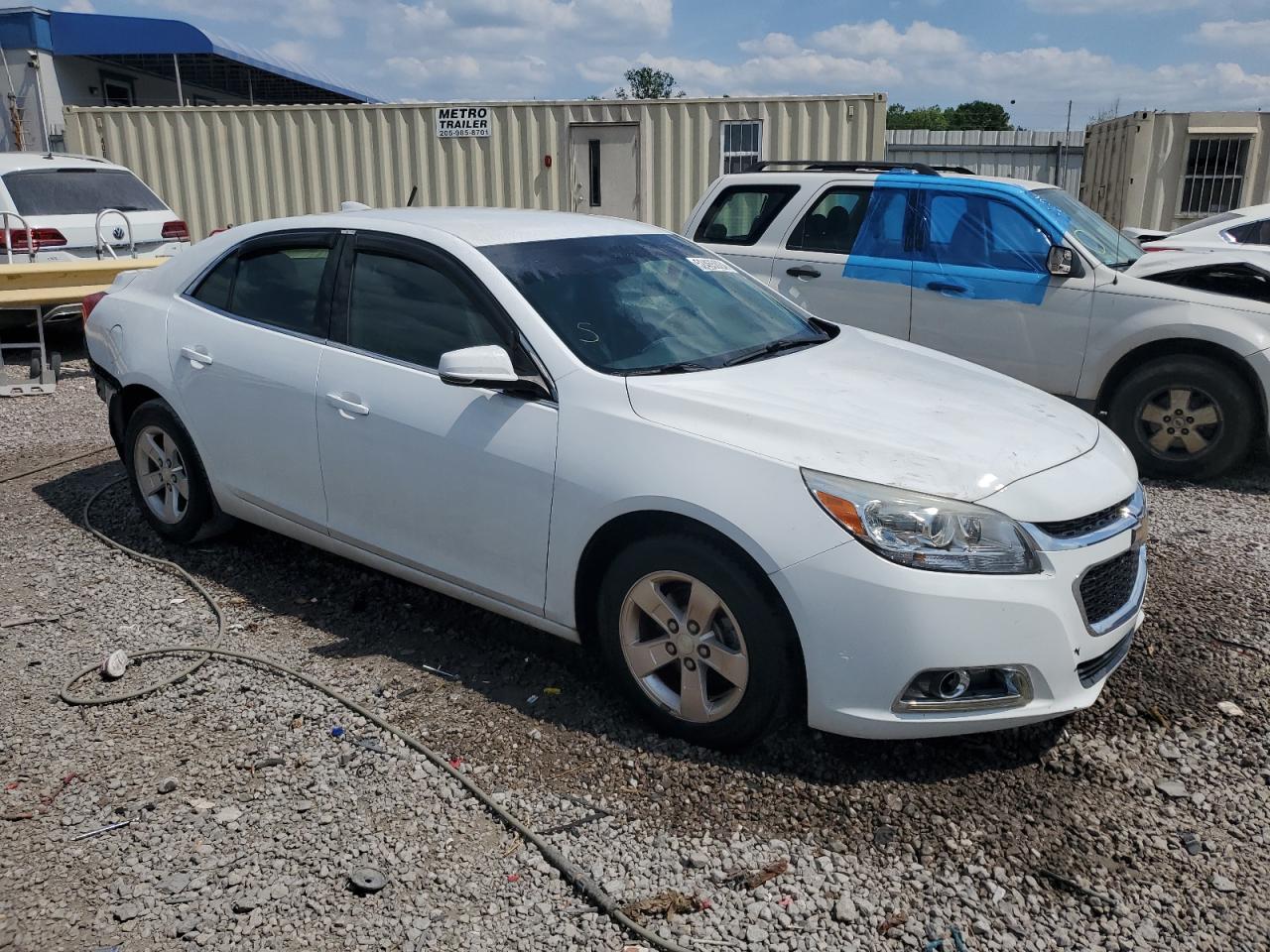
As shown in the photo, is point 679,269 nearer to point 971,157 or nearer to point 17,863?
point 17,863

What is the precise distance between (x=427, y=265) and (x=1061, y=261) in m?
4.28

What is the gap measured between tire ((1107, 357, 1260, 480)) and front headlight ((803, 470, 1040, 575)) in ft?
13.3

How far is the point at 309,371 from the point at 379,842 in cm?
198

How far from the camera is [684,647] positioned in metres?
3.29

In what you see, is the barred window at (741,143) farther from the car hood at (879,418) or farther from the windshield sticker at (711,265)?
the car hood at (879,418)

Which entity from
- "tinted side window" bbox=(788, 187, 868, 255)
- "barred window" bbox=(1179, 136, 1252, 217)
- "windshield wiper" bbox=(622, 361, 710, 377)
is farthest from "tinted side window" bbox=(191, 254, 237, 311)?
"barred window" bbox=(1179, 136, 1252, 217)

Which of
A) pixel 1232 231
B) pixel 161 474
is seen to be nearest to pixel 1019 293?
pixel 1232 231

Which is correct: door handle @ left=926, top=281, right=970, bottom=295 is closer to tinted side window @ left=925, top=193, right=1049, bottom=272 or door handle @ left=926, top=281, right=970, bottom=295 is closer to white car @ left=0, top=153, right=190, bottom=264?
tinted side window @ left=925, top=193, right=1049, bottom=272

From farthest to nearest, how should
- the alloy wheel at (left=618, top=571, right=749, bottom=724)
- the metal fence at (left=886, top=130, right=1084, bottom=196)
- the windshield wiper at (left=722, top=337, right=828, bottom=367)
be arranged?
the metal fence at (left=886, top=130, right=1084, bottom=196)
the windshield wiper at (left=722, top=337, right=828, bottom=367)
the alloy wheel at (left=618, top=571, right=749, bottom=724)

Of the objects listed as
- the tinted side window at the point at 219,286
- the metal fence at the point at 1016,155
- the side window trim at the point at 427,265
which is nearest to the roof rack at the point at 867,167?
the side window trim at the point at 427,265

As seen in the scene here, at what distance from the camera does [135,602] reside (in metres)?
4.65

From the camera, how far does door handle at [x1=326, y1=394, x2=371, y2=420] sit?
4.02m

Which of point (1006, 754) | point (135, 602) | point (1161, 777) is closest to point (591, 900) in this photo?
point (1006, 754)

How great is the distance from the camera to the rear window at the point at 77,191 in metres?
10.1
